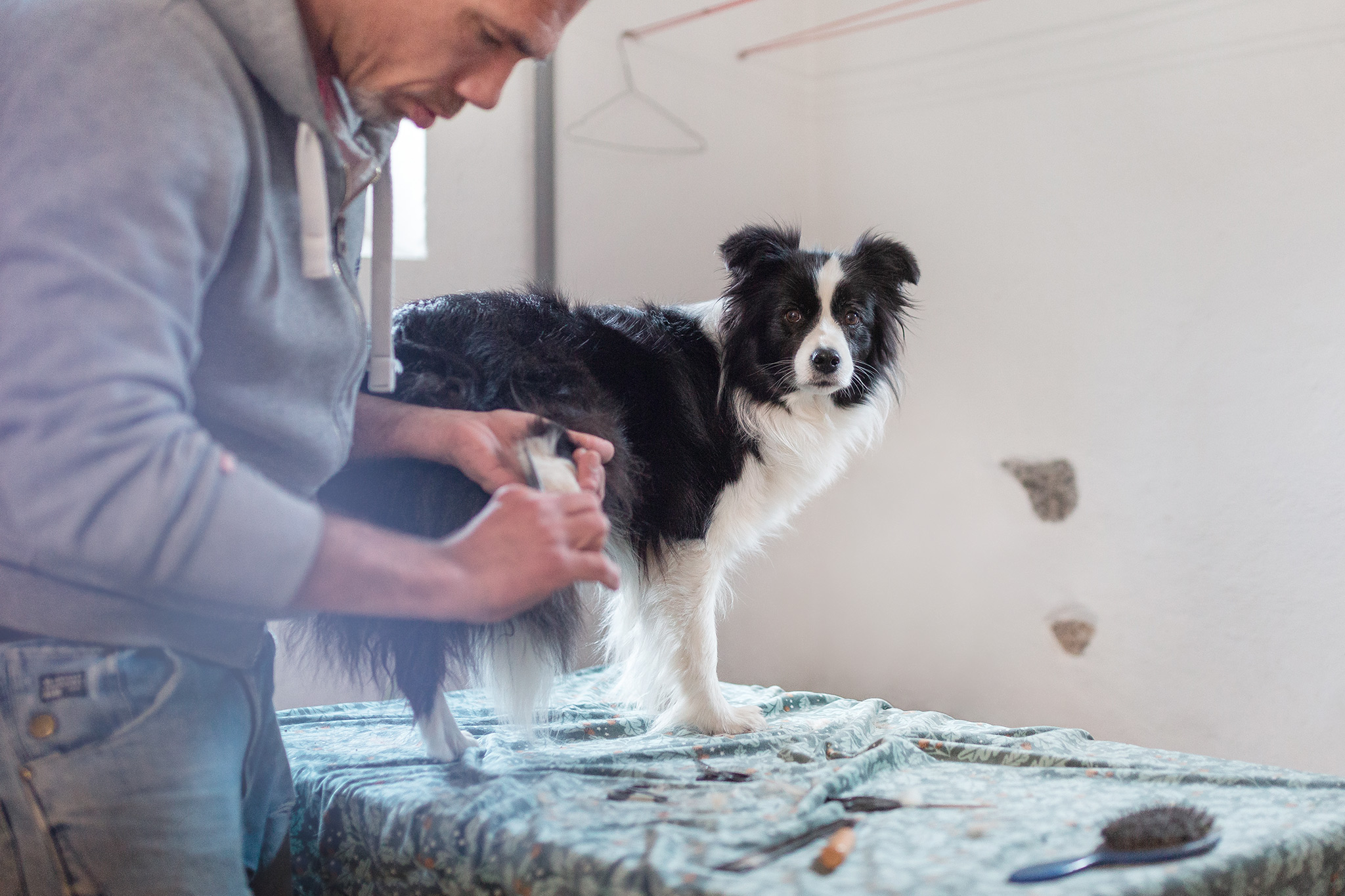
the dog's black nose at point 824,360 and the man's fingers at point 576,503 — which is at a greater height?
the dog's black nose at point 824,360

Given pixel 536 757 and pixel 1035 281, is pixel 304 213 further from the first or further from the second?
pixel 1035 281

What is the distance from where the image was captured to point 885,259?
2.26m

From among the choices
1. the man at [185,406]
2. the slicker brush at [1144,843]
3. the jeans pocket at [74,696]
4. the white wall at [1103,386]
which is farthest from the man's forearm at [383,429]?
the white wall at [1103,386]

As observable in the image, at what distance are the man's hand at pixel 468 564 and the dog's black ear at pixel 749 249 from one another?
1428 mm

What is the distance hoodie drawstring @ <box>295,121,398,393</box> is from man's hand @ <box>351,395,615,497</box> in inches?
1.7

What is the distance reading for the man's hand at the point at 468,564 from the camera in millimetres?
779

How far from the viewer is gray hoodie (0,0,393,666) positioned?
69 cm

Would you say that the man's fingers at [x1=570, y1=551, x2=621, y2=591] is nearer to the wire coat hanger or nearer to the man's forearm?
the man's forearm

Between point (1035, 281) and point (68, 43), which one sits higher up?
point (1035, 281)

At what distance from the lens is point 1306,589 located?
258cm

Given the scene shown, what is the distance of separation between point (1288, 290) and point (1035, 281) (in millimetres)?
734

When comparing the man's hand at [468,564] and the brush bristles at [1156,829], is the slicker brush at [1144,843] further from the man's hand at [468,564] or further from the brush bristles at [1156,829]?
the man's hand at [468,564]

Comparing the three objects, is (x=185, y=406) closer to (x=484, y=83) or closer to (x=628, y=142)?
(x=484, y=83)

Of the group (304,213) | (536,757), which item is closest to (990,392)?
(536,757)
